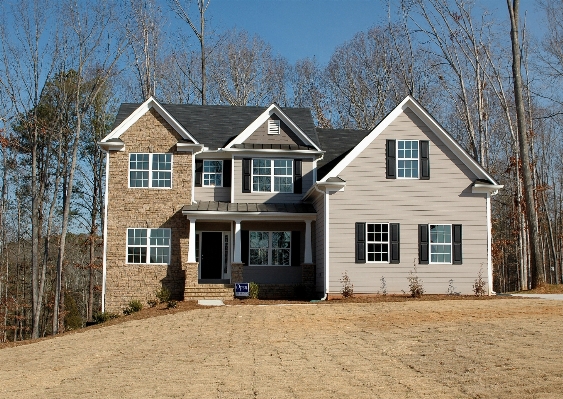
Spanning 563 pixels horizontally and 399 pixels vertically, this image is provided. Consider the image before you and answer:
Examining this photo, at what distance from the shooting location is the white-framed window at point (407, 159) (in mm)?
22375

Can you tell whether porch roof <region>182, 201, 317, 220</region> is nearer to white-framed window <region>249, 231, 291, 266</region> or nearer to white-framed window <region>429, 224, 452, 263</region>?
white-framed window <region>249, 231, 291, 266</region>

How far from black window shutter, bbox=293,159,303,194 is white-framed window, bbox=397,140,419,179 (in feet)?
14.4

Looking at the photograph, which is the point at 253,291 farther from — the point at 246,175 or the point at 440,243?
the point at 440,243

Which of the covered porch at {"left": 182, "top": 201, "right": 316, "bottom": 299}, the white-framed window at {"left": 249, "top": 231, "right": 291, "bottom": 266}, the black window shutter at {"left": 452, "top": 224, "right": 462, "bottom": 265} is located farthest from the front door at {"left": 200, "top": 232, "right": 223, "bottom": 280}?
the black window shutter at {"left": 452, "top": 224, "right": 462, "bottom": 265}

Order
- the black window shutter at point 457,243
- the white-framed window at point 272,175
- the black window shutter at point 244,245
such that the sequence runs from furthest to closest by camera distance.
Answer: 1. the white-framed window at point 272,175
2. the black window shutter at point 244,245
3. the black window shutter at point 457,243

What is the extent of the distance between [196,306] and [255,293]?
2.48 metres

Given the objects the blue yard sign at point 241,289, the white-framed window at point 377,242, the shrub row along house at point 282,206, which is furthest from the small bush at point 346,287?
the blue yard sign at point 241,289

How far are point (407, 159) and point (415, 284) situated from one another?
432 centimetres

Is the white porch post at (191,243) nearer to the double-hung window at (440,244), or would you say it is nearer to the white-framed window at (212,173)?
the white-framed window at (212,173)

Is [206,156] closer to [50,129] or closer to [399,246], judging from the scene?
[399,246]

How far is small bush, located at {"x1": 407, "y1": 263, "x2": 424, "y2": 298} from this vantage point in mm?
21078

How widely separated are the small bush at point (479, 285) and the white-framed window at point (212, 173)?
10.3m

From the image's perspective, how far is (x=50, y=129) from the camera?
Result: 32344 millimetres

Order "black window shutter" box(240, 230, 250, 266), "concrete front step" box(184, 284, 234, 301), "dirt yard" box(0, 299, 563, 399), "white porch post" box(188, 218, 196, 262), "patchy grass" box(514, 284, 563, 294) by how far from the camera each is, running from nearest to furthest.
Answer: "dirt yard" box(0, 299, 563, 399) < "concrete front step" box(184, 284, 234, 301) < "white porch post" box(188, 218, 196, 262) < "patchy grass" box(514, 284, 563, 294) < "black window shutter" box(240, 230, 250, 266)
